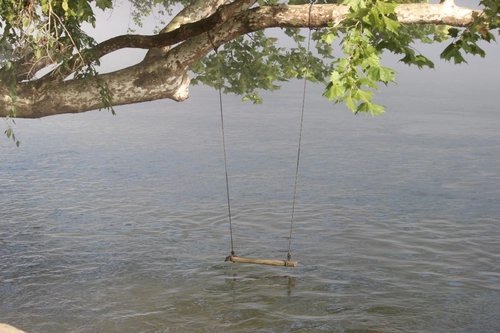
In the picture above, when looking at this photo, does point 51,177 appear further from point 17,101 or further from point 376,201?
point 17,101

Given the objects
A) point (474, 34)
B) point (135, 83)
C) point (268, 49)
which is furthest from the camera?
point (268, 49)

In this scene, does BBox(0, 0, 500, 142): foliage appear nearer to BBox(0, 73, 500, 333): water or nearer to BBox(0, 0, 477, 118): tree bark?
BBox(0, 0, 477, 118): tree bark

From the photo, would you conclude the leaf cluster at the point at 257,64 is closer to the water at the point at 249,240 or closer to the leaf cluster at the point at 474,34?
the water at the point at 249,240

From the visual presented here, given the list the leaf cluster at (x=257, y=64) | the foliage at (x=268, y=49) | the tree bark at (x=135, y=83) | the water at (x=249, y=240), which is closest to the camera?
the foliage at (x=268, y=49)

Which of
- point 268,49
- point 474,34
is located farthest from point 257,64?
point 474,34

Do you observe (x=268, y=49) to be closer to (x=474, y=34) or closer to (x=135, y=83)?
(x=135, y=83)

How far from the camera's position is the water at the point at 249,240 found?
12.4 metres

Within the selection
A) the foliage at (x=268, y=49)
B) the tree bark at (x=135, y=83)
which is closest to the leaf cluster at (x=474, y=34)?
the foliage at (x=268, y=49)

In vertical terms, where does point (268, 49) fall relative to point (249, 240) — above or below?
above

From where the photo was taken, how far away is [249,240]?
17250 millimetres

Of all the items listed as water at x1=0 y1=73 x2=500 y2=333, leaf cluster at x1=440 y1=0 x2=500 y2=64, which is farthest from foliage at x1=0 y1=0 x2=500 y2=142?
water at x1=0 y1=73 x2=500 y2=333

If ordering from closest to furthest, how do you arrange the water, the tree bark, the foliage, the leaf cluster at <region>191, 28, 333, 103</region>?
1. the foliage
2. the tree bark
3. the water
4. the leaf cluster at <region>191, 28, 333, 103</region>

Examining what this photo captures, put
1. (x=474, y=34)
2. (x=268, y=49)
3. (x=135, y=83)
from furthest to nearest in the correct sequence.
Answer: (x=268, y=49)
(x=135, y=83)
(x=474, y=34)

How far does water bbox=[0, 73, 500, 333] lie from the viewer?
490 inches
